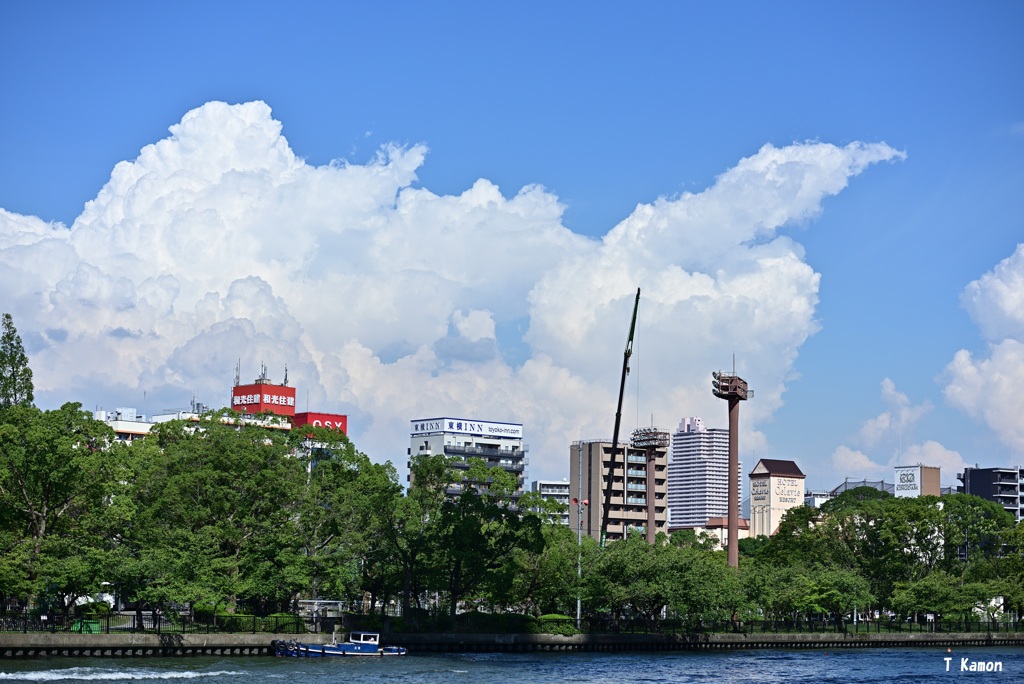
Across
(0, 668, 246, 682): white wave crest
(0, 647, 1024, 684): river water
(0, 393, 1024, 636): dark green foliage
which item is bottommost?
(0, 647, 1024, 684): river water

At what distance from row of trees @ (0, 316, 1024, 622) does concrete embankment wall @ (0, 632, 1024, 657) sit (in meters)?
2.92

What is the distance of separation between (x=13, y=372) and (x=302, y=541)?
979 inches

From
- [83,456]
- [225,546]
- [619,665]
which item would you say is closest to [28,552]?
[83,456]

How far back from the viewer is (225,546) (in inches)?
3639

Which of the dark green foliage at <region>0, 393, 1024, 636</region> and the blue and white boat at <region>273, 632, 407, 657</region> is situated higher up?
the dark green foliage at <region>0, 393, 1024, 636</region>

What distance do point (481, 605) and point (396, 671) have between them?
30104 millimetres

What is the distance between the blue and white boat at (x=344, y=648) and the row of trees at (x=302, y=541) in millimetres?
4842

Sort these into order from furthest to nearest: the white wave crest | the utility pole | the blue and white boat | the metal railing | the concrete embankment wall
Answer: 1. the utility pole
2. the blue and white boat
3. the metal railing
4. the concrete embankment wall
5. the white wave crest

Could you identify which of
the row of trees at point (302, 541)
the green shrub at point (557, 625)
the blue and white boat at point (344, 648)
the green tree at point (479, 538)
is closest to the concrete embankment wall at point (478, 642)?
the green shrub at point (557, 625)

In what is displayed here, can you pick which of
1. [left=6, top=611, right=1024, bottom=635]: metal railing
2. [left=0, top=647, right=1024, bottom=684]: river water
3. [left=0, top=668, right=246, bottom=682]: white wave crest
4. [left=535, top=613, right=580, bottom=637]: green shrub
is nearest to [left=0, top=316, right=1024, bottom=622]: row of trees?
[left=6, top=611, right=1024, bottom=635]: metal railing

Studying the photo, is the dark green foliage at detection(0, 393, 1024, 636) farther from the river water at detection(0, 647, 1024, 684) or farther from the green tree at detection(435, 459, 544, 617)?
the river water at detection(0, 647, 1024, 684)

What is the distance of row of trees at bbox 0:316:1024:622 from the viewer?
81812 millimetres

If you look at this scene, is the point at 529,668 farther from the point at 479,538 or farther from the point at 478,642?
the point at 479,538

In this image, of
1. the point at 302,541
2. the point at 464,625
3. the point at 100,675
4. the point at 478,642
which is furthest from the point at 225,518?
the point at 100,675
